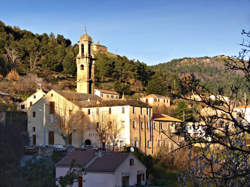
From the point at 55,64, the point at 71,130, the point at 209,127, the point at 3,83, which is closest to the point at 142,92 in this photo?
the point at 55,64

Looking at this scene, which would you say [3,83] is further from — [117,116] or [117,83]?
[117,116]

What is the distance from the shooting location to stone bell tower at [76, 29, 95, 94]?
48125 mm

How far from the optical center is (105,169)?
26.3 meters

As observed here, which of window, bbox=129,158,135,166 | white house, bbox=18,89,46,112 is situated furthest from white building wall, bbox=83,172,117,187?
white house, bbox=18,89,46,112

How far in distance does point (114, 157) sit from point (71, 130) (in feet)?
34.4

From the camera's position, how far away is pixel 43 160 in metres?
25.3

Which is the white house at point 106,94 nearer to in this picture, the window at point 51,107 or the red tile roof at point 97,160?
the window at point 51,107

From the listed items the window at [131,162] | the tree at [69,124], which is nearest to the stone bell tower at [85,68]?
the tree at [69,124]

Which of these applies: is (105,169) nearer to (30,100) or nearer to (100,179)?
(100,179)

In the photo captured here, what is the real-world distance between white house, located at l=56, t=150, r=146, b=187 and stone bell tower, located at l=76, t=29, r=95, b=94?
62.7ft

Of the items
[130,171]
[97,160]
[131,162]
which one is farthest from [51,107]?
[130,171]

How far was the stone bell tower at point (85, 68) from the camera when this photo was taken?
48.1 metres

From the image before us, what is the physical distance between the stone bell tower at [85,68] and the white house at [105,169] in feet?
62.7

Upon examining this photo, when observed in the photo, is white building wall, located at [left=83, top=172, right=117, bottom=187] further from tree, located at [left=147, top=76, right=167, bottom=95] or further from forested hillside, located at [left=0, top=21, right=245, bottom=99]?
tree, located at [left=147, top=76, right=167, bottom=95]
